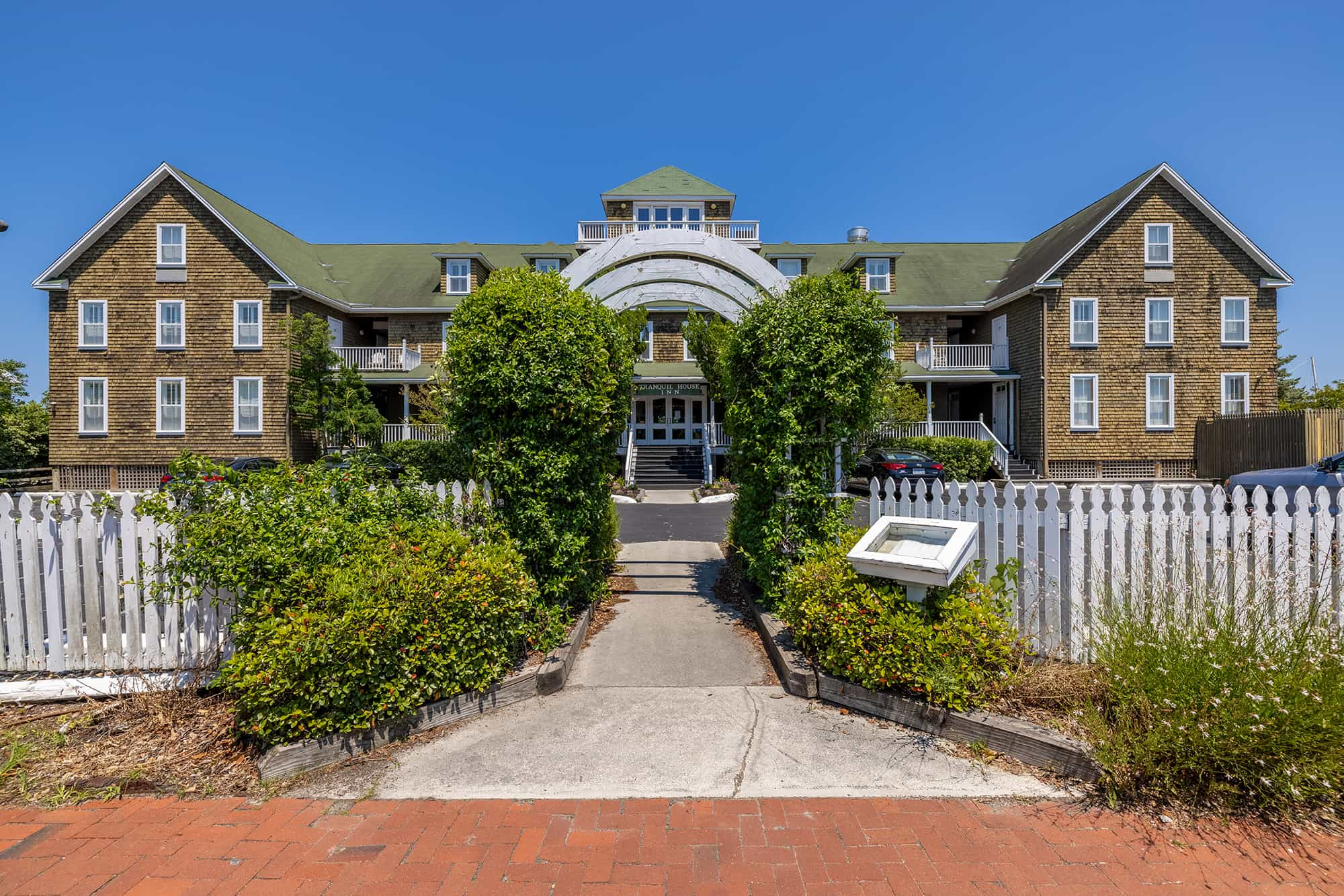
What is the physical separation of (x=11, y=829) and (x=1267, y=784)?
616cm

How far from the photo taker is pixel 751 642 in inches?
224

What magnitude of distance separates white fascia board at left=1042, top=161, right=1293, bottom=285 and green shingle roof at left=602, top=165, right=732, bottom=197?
44.7ft

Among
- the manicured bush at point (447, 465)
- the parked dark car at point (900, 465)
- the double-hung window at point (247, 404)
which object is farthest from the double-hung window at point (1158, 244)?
the double-hung window at point (247, 404)

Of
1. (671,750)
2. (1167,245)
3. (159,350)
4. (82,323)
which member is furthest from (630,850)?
(82,323)

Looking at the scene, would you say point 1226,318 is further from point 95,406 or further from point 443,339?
point 95,406

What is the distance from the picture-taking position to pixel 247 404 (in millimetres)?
22047

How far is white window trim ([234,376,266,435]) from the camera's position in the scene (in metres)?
21.9

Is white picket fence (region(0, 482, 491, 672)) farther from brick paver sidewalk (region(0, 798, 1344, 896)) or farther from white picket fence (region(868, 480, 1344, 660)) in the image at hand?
white picket fence (region(868, 480, 1344, 660))

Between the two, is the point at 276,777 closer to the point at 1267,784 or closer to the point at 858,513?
the point at 1267,784

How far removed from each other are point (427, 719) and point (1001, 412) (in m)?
25.7

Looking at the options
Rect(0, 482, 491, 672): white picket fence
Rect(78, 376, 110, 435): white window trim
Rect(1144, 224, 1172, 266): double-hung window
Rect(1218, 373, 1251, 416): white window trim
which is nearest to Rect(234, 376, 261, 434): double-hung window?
Rect(78, 376, 110, 435): white window trim

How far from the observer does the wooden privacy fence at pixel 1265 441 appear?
1806 centimetres

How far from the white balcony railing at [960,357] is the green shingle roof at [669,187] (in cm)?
1110

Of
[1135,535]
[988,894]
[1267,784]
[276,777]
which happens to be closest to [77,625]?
[276,777]
